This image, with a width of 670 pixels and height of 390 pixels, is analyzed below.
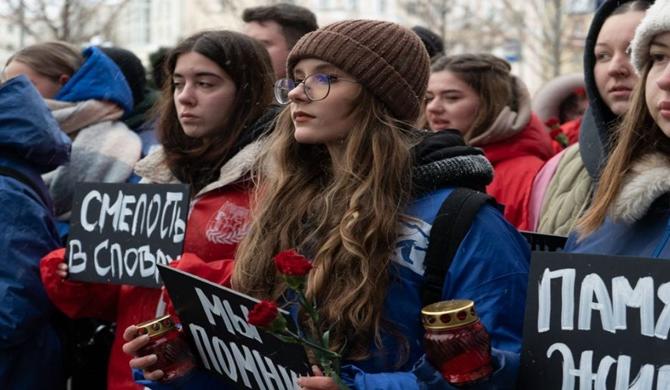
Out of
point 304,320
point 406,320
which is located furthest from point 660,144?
point 304,320

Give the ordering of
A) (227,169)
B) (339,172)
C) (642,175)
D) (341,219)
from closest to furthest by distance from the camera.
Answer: (642,175) → (341,219) → (339,172) → (227,169)

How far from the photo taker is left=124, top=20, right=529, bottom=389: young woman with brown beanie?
269 centimetres

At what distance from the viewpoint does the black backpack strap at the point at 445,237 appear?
8.97 feet

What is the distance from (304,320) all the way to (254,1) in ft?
90.2

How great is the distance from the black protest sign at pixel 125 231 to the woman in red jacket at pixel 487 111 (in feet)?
6.23

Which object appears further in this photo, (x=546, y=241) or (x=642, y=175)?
(x=546, y=241)

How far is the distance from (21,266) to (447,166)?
1897 millimetres

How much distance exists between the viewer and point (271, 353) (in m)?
2.74

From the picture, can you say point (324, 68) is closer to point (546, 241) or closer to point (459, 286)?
point (459, 286)

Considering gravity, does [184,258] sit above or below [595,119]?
below

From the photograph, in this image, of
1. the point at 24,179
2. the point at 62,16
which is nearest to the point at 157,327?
the point at 24,179

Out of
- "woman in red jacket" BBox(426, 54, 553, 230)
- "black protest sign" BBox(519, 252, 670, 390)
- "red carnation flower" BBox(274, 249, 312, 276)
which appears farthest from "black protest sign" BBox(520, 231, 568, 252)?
"woman in red jacket" BBox(426, 54, 553, 230)

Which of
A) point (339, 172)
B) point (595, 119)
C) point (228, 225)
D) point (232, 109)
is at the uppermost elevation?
point (339, 172)

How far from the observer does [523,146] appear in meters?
5.30
